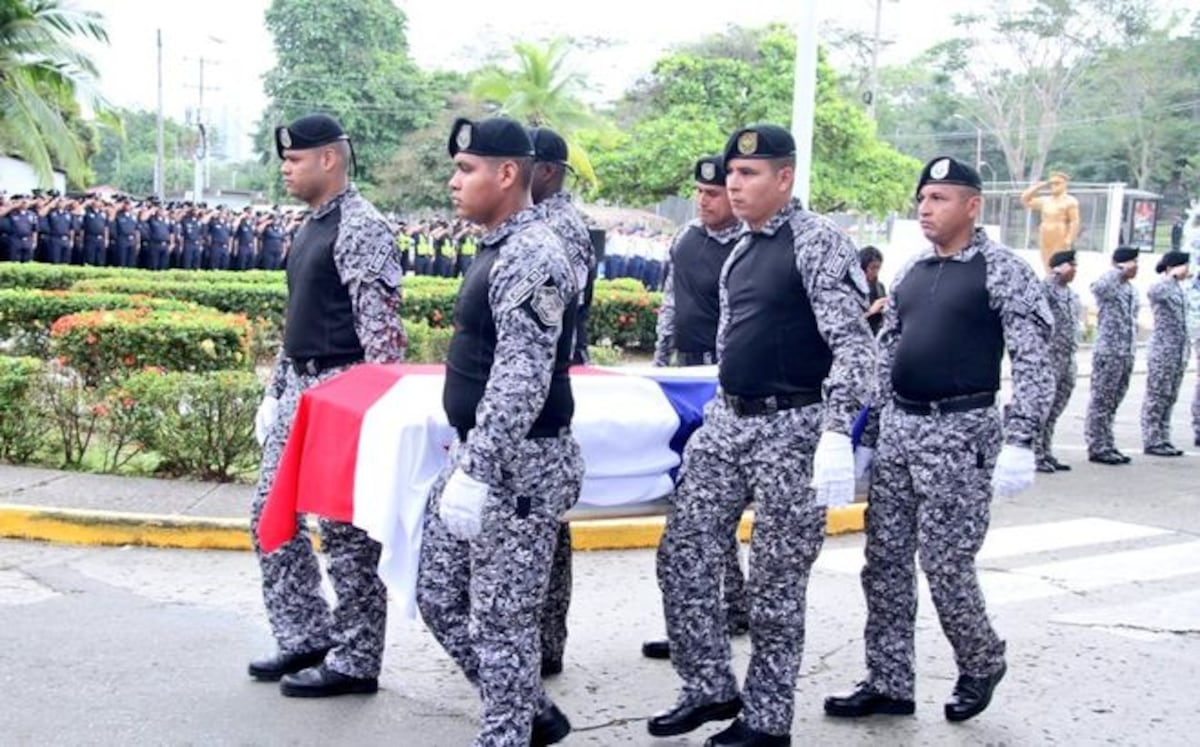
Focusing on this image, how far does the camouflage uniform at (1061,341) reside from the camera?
1082 cm

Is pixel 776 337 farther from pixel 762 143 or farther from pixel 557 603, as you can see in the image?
pixel 557 603

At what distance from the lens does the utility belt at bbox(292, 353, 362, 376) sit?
5047 mm

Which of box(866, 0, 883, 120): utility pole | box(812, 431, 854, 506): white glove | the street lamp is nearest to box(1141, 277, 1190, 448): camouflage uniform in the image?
box(812, 431, 854, 506): white glove

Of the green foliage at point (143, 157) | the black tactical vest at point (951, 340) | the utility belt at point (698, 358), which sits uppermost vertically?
the green foliage at point (143, 157)

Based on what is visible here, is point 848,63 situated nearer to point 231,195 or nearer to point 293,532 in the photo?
point 231,195

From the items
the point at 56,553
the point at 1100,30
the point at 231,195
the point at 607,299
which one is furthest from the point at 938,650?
the point at 231,195

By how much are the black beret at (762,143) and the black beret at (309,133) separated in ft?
4.70

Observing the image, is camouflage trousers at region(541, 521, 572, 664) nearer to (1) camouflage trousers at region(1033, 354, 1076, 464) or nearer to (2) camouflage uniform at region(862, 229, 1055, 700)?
(2) camouflage uniform at region(862, 229, 1055, 700)

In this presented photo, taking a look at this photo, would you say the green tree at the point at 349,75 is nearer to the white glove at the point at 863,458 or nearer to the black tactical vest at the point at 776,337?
the white glove at the point at 863,458

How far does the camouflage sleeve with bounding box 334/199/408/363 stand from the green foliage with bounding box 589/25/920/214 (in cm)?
2646

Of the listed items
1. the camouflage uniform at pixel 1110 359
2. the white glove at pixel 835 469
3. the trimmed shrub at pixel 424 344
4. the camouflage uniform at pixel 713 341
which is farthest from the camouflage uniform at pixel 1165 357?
the white glove at pixel 835 469

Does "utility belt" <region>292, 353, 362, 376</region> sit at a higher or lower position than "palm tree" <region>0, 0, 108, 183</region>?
lower

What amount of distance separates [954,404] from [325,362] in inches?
88.4

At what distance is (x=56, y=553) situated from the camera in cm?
707
